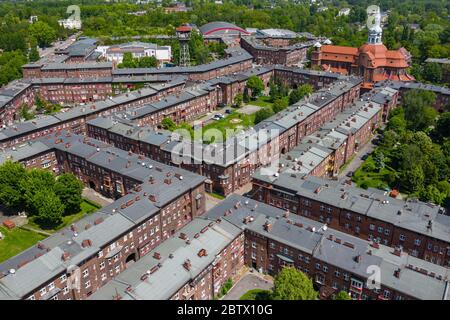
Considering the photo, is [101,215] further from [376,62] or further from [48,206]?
[376,62]

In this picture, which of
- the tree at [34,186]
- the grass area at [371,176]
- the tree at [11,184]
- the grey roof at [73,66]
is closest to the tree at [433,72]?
the grass area at [371,176]

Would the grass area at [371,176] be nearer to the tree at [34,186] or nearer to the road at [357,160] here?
the road at [357,160]

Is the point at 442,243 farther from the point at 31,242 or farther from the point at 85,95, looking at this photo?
the point at 85,95

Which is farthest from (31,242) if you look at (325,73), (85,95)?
(325,73)

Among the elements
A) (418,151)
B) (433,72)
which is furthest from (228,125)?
(433,72)

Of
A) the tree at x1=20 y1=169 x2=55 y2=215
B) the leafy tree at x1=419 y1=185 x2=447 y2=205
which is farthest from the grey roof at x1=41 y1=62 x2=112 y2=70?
the leafy tree at x1=419 y1=185 x2=447 y2=205

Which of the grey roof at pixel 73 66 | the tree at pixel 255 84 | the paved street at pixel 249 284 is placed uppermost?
the grey roof at pixel 73 66

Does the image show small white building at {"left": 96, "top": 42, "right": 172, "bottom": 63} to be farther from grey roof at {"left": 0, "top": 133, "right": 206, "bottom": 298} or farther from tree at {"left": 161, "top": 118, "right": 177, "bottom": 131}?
grey roof at {"left": 0, "top": 133, "right": 206, "bottom": 298}
